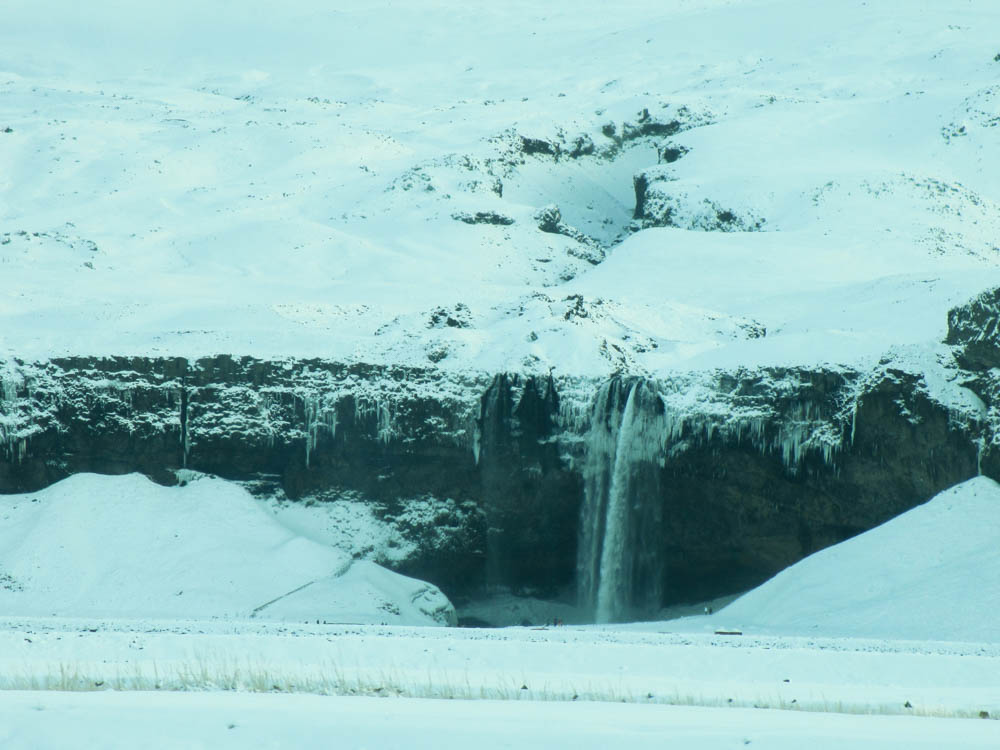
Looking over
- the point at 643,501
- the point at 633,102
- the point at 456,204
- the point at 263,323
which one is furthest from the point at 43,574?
the point at 633,102

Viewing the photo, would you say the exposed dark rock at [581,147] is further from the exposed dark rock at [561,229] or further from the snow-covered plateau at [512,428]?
the exposed dark rock at [561,229]

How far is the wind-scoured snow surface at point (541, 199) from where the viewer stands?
36.4 meters

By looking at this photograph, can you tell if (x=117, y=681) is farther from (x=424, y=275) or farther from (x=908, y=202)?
(x=908, y=202)

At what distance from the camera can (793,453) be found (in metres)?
31.0

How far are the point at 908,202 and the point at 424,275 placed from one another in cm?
2094

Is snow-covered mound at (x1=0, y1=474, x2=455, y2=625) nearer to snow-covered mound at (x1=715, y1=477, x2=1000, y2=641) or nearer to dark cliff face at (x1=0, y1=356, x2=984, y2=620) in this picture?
dark cliff face at (x1=0, y1=356, x2=984, y2=620)

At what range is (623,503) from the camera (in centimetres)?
3250

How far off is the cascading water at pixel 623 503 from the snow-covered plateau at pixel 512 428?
10cm

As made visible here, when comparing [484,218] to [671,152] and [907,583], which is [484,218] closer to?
[671,152]

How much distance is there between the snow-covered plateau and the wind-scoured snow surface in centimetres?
26

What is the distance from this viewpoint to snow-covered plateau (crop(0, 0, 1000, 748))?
47.6 ft

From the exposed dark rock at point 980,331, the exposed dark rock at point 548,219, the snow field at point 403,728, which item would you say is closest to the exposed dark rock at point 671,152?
the exposed dark rock at point 548,219

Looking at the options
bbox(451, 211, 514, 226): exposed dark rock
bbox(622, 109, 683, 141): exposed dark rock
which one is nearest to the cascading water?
bbox(451, 211, 514, 226): exposed dark rock

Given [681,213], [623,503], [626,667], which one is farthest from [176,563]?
[681,213]
